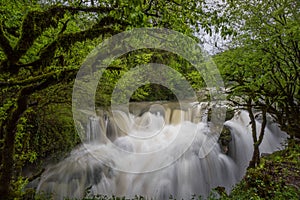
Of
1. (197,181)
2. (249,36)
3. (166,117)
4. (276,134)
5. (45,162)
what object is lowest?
(197,181)

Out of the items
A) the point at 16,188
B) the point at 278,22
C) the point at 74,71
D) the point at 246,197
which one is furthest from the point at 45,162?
the point at 278,22

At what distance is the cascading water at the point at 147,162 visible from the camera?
25.0 feet

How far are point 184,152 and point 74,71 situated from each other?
6015mm

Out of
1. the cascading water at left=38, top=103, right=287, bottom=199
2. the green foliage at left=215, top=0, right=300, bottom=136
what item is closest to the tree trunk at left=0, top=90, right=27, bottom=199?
the cascading water at left=38, top=103, right=287, bottom=199

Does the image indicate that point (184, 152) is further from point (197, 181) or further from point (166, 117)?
point (166, 117)

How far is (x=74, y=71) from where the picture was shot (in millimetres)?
3400

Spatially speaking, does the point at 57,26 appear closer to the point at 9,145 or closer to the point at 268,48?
the point at 9,145

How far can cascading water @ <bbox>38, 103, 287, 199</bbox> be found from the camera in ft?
25.0

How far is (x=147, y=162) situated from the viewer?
865 centimetres

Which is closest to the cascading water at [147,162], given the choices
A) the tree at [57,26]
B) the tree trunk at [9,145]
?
the tree trunk at [9,145]

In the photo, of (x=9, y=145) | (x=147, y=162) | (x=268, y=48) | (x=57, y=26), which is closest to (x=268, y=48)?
(x=268, y=48)

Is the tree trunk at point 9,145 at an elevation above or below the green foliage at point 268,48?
below

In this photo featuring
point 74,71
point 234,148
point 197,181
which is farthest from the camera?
point 234,148

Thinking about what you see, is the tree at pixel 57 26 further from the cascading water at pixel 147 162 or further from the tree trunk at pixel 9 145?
the cascading water at pixel 147 162
